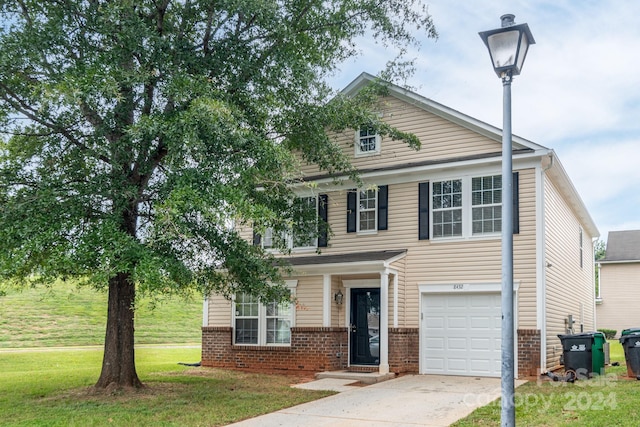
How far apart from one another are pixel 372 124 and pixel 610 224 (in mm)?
45360

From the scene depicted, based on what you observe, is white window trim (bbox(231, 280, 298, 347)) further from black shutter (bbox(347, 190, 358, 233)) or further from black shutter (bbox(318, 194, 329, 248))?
black shutter (bbox(347, 190, 358, 233))

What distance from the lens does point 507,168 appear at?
599 cm

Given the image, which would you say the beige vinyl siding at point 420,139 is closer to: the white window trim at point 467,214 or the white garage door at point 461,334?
the white window trim at point 467,214

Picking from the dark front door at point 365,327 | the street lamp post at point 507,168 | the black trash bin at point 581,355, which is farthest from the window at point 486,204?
the street lamp post at point 507,168

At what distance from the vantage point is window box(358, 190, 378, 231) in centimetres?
1598

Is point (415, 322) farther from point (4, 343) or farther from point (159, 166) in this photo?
point (4, 343)

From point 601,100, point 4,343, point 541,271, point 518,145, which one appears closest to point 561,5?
point 518,145

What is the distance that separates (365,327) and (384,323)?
1.46 m

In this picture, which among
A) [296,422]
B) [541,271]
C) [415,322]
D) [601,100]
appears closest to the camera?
[296,422]

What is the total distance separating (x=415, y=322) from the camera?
15.0 meters

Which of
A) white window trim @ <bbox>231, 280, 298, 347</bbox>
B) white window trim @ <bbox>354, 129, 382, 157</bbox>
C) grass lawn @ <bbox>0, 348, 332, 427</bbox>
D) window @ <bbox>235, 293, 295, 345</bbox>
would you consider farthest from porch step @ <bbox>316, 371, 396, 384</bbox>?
white window trim @ <bbox>354, 129, 382, 157</bbox>

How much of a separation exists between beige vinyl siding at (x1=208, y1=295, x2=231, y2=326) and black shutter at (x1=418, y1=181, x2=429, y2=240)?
570 cm

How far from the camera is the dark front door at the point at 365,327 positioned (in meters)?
15.3

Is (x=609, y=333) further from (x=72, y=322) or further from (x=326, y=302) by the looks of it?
(x=72, y=322)
